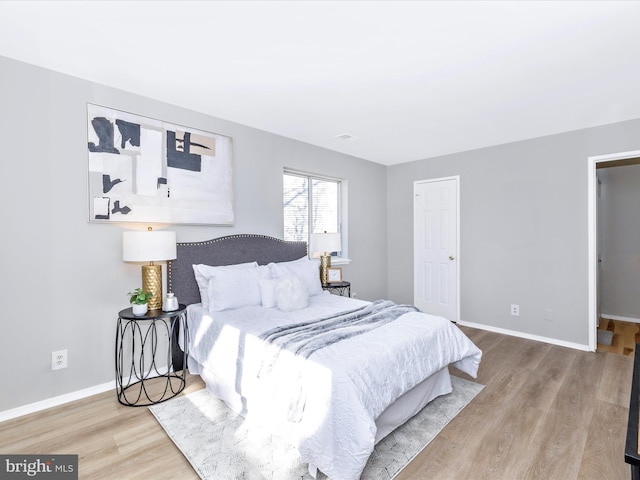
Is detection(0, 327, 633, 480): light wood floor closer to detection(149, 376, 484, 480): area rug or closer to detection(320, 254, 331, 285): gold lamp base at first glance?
detection(149, 376, 484, 480): area rug

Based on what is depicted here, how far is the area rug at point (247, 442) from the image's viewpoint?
1.77 metres

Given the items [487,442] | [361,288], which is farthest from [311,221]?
[487,442]

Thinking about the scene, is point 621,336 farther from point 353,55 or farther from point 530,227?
point 353,55

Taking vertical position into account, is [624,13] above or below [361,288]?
above

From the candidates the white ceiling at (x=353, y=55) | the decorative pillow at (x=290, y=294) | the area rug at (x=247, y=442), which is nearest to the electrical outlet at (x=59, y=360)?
the area rug at (x=247, y=442)

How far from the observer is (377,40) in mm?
2059

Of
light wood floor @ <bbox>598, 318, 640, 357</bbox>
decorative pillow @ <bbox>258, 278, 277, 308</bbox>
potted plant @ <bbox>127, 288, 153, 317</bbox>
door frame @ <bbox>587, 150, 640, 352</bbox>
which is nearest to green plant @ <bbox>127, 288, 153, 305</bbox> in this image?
potted plant @ <bbox>127, 288, 153, 317</bbox>

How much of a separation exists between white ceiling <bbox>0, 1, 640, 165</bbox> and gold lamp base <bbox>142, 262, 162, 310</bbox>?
1.52 meters

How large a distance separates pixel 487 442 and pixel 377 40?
2.63 metres

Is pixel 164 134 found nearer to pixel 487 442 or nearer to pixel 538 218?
pixel 487 442

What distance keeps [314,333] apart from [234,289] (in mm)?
1055

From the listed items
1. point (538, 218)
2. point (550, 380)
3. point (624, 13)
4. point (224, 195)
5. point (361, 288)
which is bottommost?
point (550, 380)

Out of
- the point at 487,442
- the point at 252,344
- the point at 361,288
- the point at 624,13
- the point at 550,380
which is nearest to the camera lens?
the point at 624,13

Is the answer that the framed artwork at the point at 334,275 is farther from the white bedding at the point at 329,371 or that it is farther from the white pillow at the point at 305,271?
the white bedding at the point at 329,371
